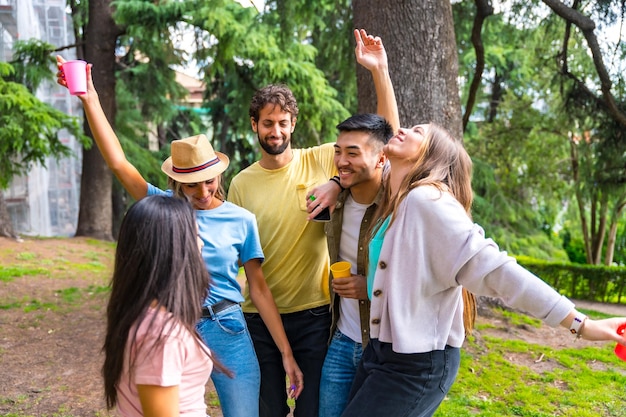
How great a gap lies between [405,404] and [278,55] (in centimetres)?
924

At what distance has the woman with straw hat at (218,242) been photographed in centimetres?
238

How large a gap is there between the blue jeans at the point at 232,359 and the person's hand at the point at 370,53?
4.50 ft

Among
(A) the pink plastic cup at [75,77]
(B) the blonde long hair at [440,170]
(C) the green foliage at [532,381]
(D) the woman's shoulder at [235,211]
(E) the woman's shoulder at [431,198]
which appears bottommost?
(C) the green foliage at [532,381]

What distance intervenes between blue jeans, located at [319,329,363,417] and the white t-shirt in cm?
5

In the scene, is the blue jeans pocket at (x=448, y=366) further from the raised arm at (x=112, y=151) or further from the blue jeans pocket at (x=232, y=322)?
the raised arm at (x=112, y=151)

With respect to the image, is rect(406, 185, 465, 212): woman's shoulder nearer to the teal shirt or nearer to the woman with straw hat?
the teal shirt

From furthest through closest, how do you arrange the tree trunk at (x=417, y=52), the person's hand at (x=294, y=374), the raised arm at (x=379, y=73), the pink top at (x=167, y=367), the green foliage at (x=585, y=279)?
the green foliage at (x=585, y=279) < the tree trunk at (x=417, y=52) < the raised arm at (x=379, y=73) < the person's hand at (x=294, y=374) < the pink top at (x=167, y=367)

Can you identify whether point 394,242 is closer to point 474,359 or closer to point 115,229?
point 474,359

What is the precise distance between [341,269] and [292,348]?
0.58 metres

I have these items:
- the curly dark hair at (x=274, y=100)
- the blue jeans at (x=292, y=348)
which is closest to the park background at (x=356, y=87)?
the curly dark hair at (x=274, y=100)

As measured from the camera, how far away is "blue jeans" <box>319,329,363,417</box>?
2479mm

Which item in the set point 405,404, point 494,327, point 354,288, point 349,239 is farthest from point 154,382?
point 494,327

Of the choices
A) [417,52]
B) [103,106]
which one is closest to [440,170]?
[417,52]

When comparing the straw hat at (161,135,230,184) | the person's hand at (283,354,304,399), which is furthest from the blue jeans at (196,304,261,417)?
the straw hat at (161,135,230,184)
